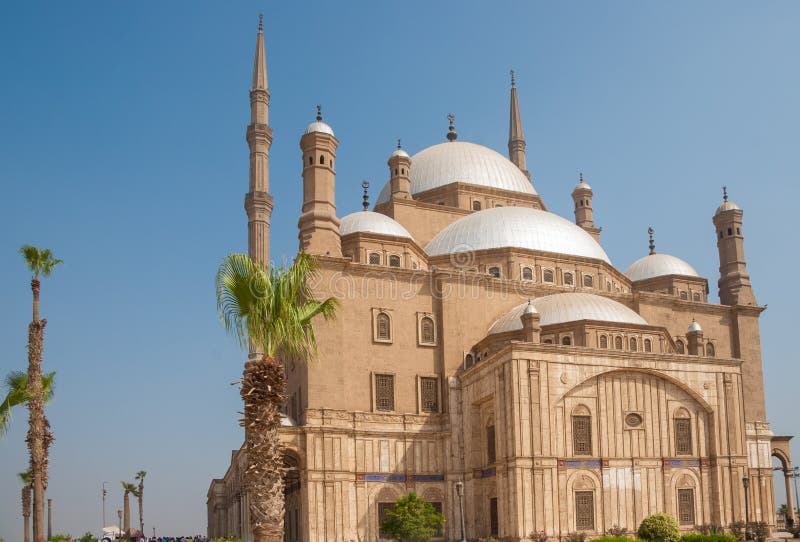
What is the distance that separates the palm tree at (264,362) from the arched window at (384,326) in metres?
19.0

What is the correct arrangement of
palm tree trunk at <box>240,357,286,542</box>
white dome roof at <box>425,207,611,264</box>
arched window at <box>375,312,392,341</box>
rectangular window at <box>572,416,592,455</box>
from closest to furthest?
palm tree trunk at <box>240,357,286,542</box> < rectangular window at <box>572,416,592,455</box> < arched window at <box>375,312,392,341</box> < white dome roof at <box>425,207,611,264</box>

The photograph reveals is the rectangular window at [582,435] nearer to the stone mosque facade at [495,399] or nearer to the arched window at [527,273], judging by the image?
the stone mosque facade at [495,399]

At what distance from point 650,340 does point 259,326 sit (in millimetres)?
24584

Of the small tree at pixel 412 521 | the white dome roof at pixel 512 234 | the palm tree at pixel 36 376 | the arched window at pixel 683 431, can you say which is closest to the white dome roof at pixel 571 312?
the arched window at pixel 683 431

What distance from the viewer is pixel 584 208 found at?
55781 millimetres

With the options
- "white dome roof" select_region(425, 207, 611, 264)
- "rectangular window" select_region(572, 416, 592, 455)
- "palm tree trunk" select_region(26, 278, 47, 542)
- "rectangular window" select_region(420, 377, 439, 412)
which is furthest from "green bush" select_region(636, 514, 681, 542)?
"palm tree trunk" select_region(26, 278, 47, 542)

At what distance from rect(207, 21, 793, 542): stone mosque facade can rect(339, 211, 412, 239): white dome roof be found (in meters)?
0.11

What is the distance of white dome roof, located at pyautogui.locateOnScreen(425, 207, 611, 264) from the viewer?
45.2 m

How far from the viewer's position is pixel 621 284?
1949 inches

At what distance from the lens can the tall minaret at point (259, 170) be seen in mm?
47156

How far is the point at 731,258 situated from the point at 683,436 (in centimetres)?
1594

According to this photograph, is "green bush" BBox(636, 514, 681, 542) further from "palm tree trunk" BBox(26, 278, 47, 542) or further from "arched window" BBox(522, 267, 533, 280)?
"palm tree trunk" BBox(26, 278, 47, 542)

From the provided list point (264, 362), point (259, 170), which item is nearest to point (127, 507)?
point (259, 170)

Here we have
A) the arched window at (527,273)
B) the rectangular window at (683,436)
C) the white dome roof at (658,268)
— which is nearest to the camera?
the rectangular window at (683,436)
